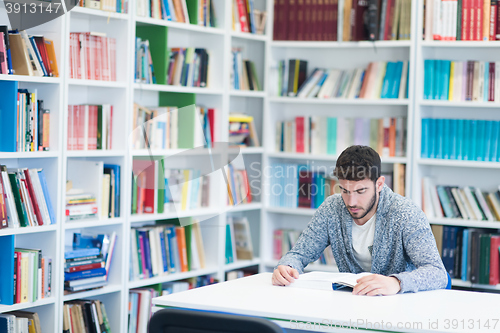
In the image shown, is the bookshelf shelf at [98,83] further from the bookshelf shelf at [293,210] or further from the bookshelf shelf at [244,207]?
the bookshelf shelf at [293,210]

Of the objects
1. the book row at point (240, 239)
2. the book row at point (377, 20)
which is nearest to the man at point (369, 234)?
the book row at point (240, 239)

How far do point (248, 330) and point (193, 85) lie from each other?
2.56m

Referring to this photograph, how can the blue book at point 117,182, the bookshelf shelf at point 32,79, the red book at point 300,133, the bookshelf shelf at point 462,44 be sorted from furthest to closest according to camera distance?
1. the red book at point 300,133
2. the bookshelf shelf at point 462,44
3. the blue book at point 117,182
4. the bookshelf shelf at point 32,79

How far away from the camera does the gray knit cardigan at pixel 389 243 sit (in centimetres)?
239

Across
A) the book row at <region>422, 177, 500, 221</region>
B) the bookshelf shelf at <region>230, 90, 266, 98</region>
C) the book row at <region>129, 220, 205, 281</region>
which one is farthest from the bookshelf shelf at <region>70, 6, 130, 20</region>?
the book row at <region>422, 177, 500, 221</region>

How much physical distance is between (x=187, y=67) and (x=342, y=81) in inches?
41.0

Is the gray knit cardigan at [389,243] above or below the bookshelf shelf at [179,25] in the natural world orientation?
below

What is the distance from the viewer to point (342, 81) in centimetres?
434

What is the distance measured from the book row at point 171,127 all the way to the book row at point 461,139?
1290 millimetres

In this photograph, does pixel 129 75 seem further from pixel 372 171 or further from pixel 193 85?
pixel 372 171

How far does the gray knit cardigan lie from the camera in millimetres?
2391

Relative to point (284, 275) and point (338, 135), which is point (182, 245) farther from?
point (284, 275)

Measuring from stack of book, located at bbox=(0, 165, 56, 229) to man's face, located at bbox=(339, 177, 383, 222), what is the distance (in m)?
1.42

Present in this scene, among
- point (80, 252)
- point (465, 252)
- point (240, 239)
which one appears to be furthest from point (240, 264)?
point (465, 252)
